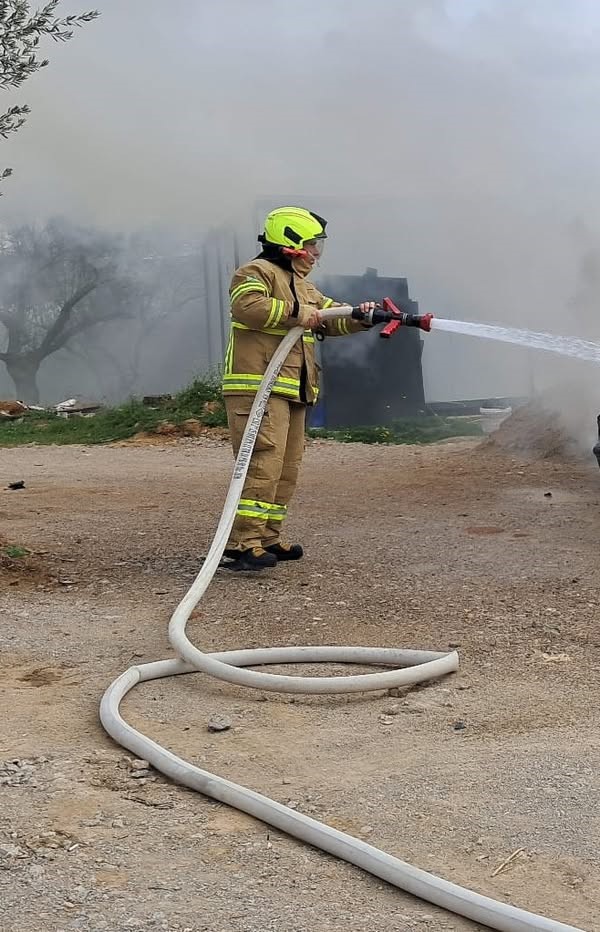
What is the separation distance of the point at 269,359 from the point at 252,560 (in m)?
0.86

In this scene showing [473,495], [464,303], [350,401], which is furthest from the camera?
[350,401]

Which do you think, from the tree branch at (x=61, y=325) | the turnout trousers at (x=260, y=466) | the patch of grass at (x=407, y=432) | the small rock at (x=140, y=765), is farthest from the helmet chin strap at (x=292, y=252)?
the tree branch at (x=61, y=325)

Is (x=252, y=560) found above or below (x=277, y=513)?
below

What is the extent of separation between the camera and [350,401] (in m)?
13.5

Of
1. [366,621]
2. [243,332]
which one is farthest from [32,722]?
[243,332]

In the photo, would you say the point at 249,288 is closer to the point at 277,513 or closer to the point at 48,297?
the point at 277,513

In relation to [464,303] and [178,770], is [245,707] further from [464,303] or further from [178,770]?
[464,303]

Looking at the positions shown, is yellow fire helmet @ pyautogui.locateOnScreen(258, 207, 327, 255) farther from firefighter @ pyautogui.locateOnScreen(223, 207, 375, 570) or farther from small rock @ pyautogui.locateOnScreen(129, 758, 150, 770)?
small rock @ pyautogui.locateOnScreen(129, 758, 150, 770)

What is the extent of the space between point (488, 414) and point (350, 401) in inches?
100

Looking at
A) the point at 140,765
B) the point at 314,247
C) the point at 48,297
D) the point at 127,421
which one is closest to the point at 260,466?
the point at 314,247

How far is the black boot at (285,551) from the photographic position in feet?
16.0

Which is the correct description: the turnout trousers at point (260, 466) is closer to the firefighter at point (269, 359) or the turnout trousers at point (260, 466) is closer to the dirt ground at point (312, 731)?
the firefighter at point (269, 359)

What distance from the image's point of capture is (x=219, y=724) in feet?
9.52

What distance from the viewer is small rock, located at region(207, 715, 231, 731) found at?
288 cm
